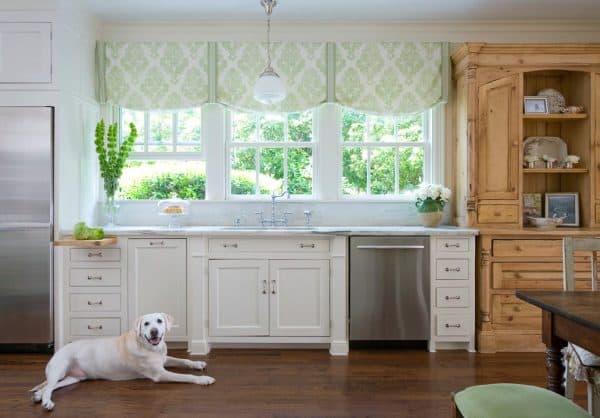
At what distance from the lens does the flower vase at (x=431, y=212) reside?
4164 mm

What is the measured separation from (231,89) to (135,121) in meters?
0.93

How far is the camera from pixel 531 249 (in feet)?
12.6

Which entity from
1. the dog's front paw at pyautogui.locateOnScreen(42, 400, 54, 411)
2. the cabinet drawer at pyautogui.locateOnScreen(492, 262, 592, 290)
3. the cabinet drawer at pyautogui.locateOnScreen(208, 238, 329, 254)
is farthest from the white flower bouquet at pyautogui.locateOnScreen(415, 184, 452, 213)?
the dog's front paw at pyautogui.locateOnScreen(42, 400, 54, 411)

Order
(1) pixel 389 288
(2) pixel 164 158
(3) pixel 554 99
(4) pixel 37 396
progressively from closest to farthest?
1. (4) pixel 37 396
2. (1) pixel 389 288
3. (3) pixel 554 99
4. (2) pixel 164 158

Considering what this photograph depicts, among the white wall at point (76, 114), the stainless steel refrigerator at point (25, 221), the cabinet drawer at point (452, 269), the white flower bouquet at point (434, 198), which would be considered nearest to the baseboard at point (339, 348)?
the cabinet drawer at point (452, 269)

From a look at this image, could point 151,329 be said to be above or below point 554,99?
below

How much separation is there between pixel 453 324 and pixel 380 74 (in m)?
2.17

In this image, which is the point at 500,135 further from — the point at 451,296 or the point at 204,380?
the point at 204,380

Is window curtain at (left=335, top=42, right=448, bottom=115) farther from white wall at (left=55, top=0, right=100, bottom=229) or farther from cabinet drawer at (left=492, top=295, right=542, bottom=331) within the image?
white wall at (left=55, top=0, right=100, bottom=229)

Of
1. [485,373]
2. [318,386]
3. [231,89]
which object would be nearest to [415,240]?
[485,373]

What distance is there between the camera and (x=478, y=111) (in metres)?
4.03

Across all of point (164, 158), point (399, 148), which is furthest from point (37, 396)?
point (399, 148)

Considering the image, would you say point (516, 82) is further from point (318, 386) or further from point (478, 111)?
point (318, 386)

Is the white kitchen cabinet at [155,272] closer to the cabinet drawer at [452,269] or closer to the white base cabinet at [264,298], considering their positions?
the white base cabinet at [264,298]
